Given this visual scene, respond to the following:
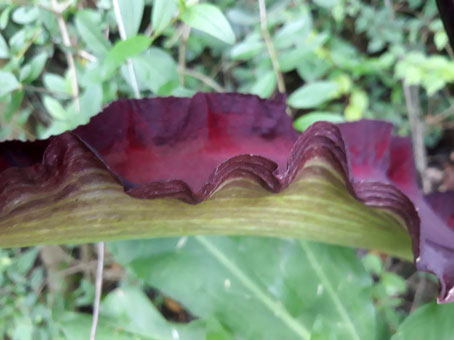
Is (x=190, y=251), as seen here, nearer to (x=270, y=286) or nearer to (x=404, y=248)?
(x=270, y=286)

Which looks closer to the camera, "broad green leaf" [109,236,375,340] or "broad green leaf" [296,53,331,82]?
"broad green leaf" [109,236,375,340]

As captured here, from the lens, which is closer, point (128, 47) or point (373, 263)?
point (128, 47)

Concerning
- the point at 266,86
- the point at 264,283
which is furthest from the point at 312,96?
the point at 264,283

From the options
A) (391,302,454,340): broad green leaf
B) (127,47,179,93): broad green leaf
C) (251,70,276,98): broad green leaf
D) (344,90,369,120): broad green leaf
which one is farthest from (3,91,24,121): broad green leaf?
(344,90,369,120): broad green leaf

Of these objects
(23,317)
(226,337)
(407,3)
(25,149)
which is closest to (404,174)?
(226,337)

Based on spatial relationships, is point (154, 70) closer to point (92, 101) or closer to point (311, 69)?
point (92, 101)

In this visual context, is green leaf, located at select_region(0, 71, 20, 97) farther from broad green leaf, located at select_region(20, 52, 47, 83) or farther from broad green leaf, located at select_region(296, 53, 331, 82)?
broad green leaf, located at select_region(296, 53, 331, 82)
